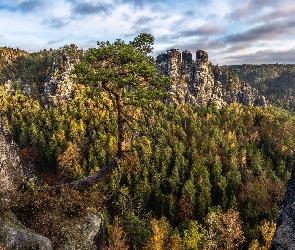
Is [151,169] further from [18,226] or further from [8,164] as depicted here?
[8,164]

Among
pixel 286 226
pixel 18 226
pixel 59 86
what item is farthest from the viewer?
pixel 59 86

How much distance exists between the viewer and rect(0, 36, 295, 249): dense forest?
1338 centimetres

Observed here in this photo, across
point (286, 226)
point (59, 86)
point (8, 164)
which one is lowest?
point (286, 226)

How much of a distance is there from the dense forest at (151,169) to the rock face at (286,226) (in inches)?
222

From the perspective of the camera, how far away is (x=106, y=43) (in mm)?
13812

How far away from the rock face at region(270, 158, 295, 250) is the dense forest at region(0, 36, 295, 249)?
18.5ft

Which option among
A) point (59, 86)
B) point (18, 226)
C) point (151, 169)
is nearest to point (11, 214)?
point (18, 226)

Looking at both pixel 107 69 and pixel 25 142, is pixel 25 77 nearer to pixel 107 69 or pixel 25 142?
pixel 25 142

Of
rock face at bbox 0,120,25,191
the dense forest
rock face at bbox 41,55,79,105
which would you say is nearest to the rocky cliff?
rock face at bbox 0,120,25,191

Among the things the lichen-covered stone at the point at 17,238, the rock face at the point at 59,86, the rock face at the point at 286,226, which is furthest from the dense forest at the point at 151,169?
the rock face at the point at 59,86

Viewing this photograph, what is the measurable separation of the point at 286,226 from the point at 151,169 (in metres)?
6.84

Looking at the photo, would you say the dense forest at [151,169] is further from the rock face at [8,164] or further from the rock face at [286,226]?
the rock face at [286,226]

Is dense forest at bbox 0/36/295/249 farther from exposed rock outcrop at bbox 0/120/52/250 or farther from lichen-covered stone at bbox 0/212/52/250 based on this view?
lichen-covered stone at bbox 0/212/52/250

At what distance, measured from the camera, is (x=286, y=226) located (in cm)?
826
